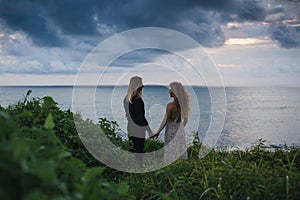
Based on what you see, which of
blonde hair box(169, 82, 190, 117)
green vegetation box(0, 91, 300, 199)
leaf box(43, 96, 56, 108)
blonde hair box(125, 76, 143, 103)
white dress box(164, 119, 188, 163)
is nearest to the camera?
green vegetation box(0, 91, 300, 199)

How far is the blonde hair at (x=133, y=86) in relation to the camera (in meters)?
8.02

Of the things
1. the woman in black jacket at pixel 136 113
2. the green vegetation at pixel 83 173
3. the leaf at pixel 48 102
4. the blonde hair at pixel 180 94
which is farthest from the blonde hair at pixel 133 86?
the leaf at pixel 48 102

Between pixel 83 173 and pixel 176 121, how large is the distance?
6344 millimetres

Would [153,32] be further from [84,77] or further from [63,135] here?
[63,135]

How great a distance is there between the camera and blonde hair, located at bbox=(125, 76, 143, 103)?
8021mm

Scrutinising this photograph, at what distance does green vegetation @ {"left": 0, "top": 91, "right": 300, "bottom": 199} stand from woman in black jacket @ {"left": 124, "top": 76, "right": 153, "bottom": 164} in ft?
6.01

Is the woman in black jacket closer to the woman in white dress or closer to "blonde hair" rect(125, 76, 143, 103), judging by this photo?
"blonde hair" rect(125, 76, 143, 103)

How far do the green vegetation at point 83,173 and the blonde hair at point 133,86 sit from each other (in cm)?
233

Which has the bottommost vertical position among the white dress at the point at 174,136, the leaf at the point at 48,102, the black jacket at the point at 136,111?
the white dress at the point at 174,136

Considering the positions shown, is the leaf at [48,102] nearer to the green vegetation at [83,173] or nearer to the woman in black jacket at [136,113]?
the green vegetation at [83,173]

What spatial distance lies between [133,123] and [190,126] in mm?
1425

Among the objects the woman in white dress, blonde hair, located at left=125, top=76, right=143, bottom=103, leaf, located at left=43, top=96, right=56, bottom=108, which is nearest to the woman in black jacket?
blonde hair, located at left=125, top=76, right=143, bottom=103

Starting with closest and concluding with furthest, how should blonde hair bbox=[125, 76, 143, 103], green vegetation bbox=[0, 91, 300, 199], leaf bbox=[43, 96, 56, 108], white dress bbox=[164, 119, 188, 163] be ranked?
green vegetation bbox=[0, 91, 300, 199] → leaf bbox=[43, 96, 56, 108] → blonde hair bbox=[125, 76, 143, 103] → white dress bbox=[164, 119, 188, 163]

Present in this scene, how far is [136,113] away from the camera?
8164mm
